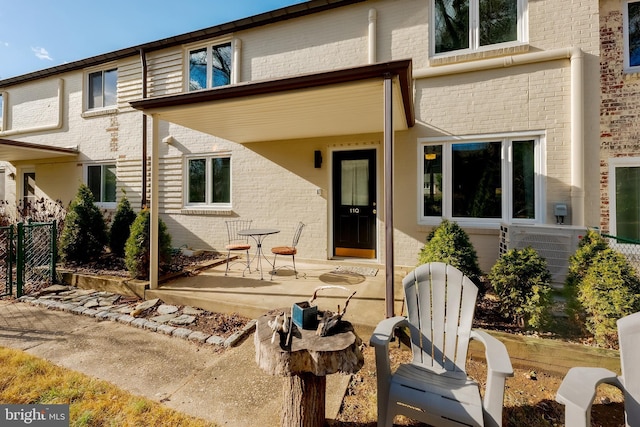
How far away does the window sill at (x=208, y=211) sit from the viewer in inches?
294

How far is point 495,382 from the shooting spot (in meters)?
1.73

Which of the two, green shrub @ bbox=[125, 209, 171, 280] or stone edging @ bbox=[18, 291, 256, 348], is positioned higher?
green shrub @ bbox=[125, 209, 171, 280]

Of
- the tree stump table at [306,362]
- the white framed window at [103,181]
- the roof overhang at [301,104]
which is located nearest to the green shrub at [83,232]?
the white framed window at [103,181]

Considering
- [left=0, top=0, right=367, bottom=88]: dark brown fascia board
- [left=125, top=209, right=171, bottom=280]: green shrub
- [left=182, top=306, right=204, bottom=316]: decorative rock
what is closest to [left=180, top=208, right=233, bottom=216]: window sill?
[left=125, top=209, right=171, bottom=280]: green shrub

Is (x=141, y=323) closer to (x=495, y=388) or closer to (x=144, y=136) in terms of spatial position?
(x=495, y=388)

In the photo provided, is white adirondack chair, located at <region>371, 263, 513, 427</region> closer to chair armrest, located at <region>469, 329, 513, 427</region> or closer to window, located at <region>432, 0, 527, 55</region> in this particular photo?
chair armrest, located at <region>469, 329, 513, 427</region>

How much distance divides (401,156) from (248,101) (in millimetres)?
3215

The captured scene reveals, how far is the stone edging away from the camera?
11.2ft

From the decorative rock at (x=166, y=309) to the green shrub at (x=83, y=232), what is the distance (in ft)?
11.0

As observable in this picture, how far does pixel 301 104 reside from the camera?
4258mm

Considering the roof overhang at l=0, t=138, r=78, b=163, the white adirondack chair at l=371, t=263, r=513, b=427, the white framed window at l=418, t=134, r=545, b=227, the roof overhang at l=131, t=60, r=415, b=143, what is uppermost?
the roof overhang at l=0, t=138, r=78, b=163

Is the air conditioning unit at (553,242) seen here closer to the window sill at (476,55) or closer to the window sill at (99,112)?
the window sill at (476,55)

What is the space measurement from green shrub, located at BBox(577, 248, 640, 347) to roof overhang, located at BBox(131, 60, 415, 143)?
2.90 meters

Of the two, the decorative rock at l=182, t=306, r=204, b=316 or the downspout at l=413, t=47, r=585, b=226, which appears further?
the downspout at l=413, t=47, r=585, b=226
